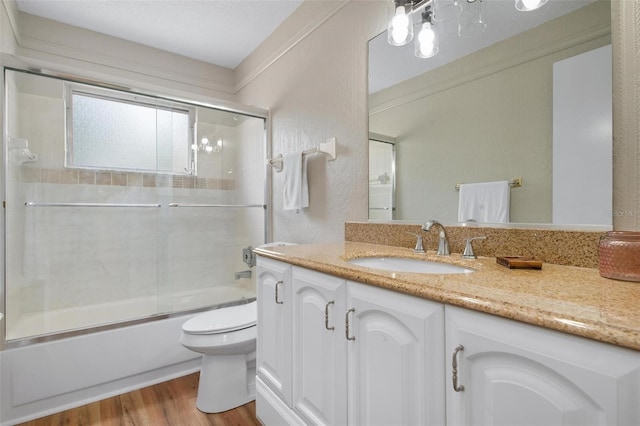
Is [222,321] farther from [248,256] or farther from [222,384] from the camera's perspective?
[248,256]

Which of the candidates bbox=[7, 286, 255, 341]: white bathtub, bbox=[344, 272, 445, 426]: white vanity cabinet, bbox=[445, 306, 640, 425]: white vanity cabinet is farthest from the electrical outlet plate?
bbox=[445, 306, 640, 425]: white vanity cabinet

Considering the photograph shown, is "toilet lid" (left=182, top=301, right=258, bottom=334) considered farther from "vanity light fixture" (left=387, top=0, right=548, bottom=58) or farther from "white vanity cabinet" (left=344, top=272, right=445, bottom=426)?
"vanity light fixture" (left=387, top=0, right=548, bottom=58)

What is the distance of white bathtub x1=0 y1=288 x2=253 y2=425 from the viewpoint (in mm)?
1616

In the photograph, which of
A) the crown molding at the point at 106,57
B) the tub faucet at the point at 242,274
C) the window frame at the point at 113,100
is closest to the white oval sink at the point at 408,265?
the tub faucet at the point at 242,274

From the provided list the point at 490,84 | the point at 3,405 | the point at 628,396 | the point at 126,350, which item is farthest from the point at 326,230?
the point at 3,405

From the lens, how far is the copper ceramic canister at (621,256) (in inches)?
29.7

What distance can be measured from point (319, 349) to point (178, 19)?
2.51 metres

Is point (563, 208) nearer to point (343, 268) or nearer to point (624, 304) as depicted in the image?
point (624, 304)

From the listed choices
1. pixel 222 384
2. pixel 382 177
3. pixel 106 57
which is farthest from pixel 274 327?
pixel 106 57

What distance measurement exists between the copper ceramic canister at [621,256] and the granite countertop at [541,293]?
0.02 metres

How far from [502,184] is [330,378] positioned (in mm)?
943

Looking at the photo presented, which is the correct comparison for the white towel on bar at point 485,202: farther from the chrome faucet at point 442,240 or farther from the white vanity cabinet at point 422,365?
the white vanity cabinet at point 422,365

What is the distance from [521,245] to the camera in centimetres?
110

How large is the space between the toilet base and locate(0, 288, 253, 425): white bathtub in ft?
1.51
